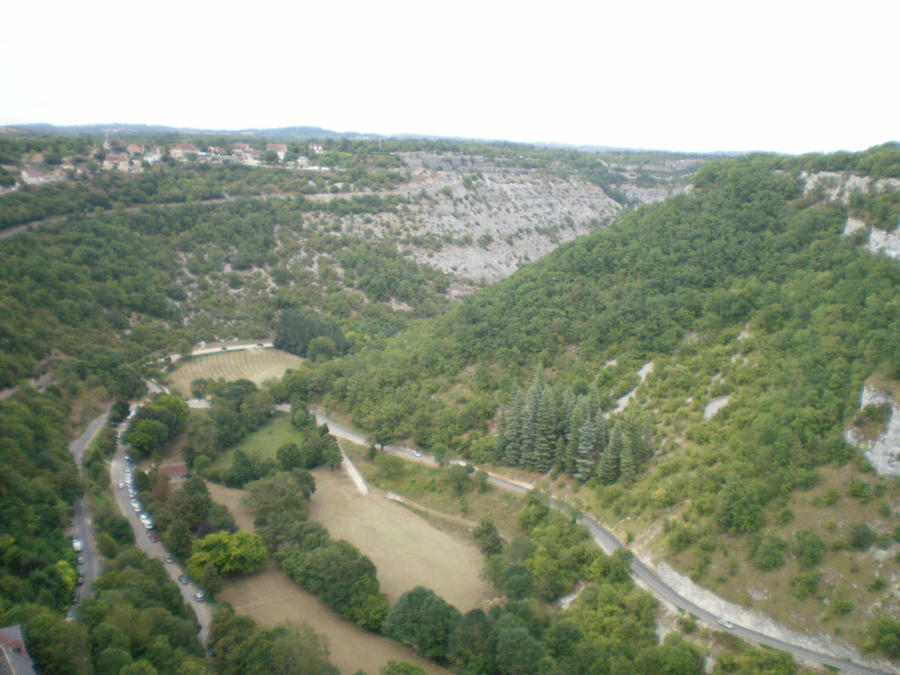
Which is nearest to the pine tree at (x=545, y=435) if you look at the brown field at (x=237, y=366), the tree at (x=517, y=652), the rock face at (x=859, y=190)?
the tree at (x=517, y=652)

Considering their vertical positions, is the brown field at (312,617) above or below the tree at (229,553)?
below

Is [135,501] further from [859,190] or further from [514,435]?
[859,190]

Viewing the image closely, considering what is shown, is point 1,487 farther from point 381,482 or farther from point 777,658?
point 777,658

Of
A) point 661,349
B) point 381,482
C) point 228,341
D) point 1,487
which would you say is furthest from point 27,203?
point 661,349

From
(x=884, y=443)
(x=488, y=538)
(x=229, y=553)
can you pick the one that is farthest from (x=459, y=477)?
(x=884, y=443)

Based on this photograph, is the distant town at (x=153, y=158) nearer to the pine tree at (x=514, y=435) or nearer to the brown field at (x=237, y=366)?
the brown field at (x=237, y=366)

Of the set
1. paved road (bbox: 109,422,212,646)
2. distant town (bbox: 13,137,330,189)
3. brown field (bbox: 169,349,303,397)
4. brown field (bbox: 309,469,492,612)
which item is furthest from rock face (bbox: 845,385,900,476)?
distant town (bbox: 13,137,330,189)
